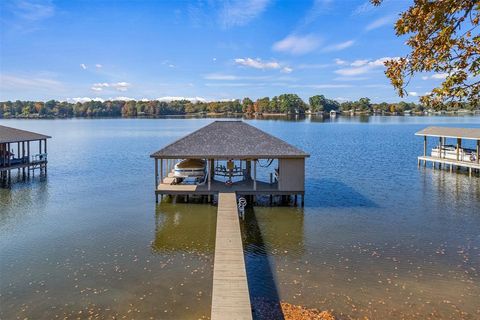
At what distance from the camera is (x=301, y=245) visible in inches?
543

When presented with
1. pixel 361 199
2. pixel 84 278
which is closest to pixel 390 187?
pixel 361 199

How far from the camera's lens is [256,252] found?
13023mm

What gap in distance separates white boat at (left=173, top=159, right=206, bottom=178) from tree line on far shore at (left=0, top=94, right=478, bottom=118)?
161 meters

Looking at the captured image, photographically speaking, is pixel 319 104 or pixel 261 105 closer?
pixel 261 105

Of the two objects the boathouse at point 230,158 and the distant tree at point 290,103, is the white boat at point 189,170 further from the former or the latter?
the distant tree at point 290,103

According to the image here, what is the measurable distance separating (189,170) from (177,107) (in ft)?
548

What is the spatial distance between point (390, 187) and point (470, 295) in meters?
14.0

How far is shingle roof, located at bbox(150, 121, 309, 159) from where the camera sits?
18.6 meters

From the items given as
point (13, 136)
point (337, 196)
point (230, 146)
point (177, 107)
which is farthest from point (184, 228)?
point (177, 107)

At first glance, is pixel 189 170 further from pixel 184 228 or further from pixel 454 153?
pixel 454 153

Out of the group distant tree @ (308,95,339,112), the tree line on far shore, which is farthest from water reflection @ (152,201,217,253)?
distant tree @ (308,95,339,112)

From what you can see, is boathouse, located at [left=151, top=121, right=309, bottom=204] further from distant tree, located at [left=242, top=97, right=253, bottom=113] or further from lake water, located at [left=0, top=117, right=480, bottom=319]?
distant tree, located at [left=242, top=97, right=253, bottom=113]

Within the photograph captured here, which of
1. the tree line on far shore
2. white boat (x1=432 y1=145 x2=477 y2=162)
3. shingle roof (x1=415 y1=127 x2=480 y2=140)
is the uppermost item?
the tree line on far shore

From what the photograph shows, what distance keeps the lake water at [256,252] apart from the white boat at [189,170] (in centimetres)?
173
